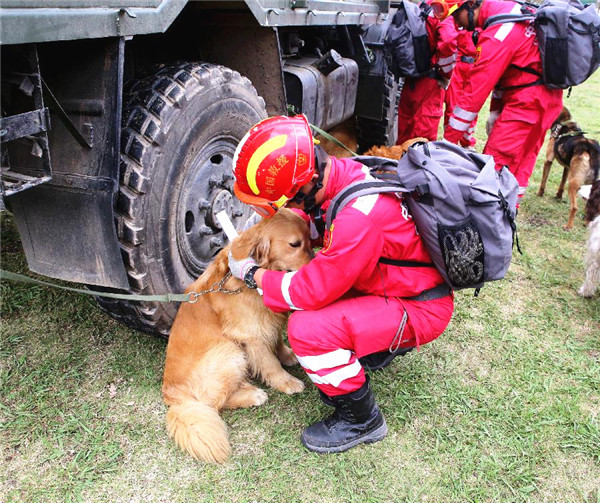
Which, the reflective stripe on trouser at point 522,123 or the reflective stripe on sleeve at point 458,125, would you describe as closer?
the reflective stripe on trouser at point 522,123

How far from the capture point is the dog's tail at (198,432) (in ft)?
8.01

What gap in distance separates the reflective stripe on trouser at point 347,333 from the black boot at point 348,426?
80 mm

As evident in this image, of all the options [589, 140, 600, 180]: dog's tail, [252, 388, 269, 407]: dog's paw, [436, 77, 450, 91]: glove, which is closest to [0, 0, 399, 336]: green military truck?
[252, 388, 269, 407]: dog's paw

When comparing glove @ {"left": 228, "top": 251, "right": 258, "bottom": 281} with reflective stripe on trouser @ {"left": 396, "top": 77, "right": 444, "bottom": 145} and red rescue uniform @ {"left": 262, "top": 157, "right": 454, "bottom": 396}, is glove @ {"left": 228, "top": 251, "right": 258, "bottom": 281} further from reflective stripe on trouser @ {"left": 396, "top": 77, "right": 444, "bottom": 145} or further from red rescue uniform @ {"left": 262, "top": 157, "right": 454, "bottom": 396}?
reflective stripe on trouser @ {"left": 396, "top": 77, "right": 444, "bottom": 145}

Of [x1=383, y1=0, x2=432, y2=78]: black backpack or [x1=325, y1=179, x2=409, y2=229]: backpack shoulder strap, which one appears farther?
[x1=383, y1=0, x2=432, y2=78]: black backpack

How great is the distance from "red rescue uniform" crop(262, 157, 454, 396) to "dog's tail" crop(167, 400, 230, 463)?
60cm

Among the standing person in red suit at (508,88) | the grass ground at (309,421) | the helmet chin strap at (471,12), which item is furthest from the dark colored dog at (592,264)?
the helmet chin strap at (471,12)

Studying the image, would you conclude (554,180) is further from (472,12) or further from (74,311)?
(74,311)

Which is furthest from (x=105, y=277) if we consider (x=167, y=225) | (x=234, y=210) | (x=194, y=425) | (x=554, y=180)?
(x=554, y=180)

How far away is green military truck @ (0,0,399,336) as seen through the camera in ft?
6.32

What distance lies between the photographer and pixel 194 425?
247 cm

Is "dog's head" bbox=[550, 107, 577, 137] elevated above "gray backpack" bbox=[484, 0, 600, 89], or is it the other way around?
"gray backpack" bbox=[484, 0, 600, 89]

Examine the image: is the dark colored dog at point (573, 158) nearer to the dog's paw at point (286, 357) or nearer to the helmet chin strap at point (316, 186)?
the dog's paw at point (286, 357)

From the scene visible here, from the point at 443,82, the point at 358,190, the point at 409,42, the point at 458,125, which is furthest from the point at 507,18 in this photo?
the point at 358,190
